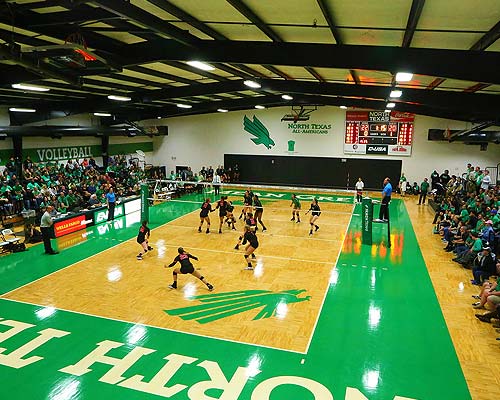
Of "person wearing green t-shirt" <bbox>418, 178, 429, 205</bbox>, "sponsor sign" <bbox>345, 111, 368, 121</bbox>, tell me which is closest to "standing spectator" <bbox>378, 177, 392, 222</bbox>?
"person wearing green t-shirt" <bbox>418, 178, 429, 205</bbox>

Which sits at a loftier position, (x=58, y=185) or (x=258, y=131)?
(x=258, y=131)

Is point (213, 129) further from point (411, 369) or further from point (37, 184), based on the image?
point (411, 369)

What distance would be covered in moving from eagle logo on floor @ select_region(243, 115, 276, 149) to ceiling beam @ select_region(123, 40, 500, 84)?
22392mm

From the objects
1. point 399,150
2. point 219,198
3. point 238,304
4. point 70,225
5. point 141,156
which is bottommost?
point 238,304

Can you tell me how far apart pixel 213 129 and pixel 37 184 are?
16382mm

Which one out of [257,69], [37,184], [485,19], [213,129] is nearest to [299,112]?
[213,129]

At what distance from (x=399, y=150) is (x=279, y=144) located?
31.2ft

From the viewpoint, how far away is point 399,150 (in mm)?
29250

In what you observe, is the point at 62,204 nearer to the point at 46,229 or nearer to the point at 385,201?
the point at 46,229

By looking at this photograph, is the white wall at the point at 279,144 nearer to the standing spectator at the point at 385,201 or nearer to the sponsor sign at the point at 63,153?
the sponsor sign at the point at 63,153

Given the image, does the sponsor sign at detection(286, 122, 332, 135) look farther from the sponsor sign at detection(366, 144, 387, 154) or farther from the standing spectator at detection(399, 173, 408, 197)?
the standing spectator at detection(399, 173, 408, 197)

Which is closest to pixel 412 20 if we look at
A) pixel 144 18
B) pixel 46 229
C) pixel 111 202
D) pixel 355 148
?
pixel 144 18

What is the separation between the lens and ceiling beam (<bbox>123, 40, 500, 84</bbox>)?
7.32 m

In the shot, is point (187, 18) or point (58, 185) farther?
point (58, 185)
